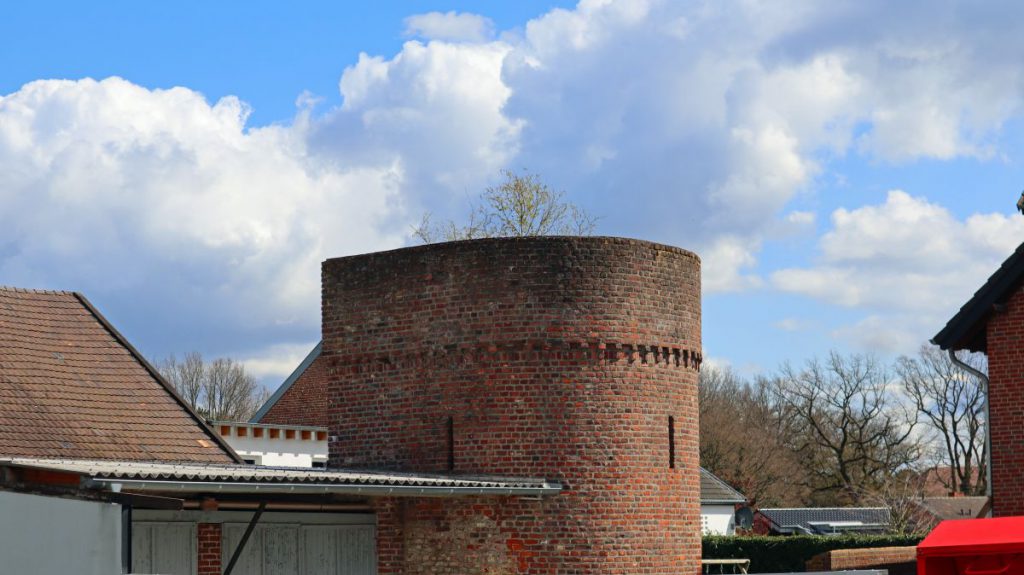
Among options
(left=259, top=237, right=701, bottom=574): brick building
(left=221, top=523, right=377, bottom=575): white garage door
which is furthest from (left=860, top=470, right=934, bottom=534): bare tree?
(left=221, top=523, right=377, bottom=575): white garage door

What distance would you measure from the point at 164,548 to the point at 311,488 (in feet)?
7.33

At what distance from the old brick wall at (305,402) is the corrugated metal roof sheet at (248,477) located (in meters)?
15.3

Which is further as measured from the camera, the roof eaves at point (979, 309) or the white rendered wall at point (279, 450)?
the white rendered wall at point (279, 450)

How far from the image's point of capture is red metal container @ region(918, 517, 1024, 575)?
10.9 m

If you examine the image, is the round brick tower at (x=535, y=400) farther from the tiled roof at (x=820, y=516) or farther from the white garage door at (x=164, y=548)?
the tiled roof at (x=820, y=516)

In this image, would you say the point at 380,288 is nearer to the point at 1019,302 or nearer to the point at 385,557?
the point at 385,557

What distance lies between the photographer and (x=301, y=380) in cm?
3391

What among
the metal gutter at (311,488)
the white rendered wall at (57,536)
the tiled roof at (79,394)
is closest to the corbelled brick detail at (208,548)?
the metal gutter at (311,488)

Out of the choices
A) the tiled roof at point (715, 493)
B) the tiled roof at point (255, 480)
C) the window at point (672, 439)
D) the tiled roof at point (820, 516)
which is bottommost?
the tiled roof at point (820, 516)

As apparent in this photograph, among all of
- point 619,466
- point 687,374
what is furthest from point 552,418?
point 687,374

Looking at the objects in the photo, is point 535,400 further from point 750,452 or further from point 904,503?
point 750,452

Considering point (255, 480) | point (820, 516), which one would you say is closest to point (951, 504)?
point (820, 516)

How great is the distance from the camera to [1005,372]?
1959 centimetres

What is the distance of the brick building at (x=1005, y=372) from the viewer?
19281 mm
